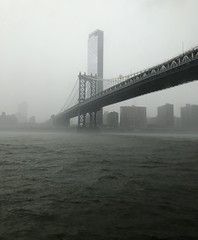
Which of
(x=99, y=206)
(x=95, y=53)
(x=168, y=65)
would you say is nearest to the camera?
(x=99, y=206)

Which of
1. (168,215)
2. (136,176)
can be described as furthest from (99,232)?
(136,176)

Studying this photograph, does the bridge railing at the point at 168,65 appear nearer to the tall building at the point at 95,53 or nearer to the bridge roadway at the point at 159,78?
the bridge roadway at the point at 159,78

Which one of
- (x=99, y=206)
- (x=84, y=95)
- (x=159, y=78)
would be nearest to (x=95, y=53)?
(x=84, y=95)

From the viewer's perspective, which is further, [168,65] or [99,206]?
[168,65]

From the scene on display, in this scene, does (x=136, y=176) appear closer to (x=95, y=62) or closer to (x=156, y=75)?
(x=156, y=75)

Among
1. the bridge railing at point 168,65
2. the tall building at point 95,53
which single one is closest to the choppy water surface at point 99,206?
the bridge railing at point 168,65

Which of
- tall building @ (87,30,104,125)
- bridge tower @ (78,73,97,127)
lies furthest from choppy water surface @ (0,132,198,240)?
tall building @ (87,30,104,125)

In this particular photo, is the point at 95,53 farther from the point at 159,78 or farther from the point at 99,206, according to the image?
the point at 99,206

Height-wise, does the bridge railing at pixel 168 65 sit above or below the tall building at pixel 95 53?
below

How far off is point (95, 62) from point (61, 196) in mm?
163826

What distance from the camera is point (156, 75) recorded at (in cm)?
4131

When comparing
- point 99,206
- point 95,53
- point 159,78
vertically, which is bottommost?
point 99,206

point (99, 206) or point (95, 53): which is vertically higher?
point (95, 53)

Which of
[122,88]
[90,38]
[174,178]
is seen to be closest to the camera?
[174,178]
